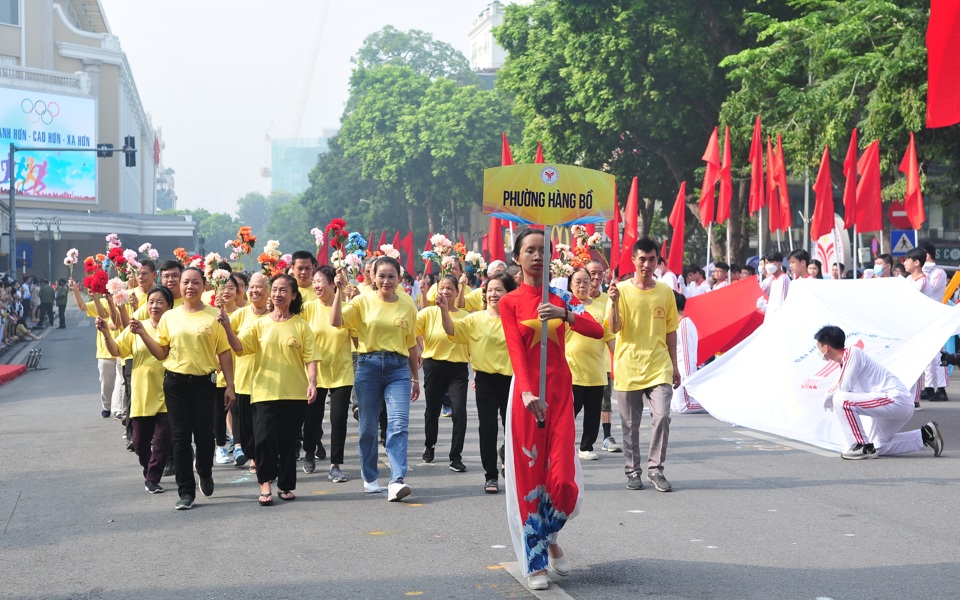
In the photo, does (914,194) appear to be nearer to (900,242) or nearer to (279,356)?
(900,242)

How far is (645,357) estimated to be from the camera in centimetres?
931

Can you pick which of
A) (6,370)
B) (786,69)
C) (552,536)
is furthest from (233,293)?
(786,69)

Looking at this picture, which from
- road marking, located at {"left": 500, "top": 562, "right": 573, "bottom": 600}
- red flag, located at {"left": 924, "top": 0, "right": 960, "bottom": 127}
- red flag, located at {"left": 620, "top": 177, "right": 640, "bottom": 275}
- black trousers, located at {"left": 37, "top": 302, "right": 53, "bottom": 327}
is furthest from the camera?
black trousers, located at {"left": 37, "top": 302, "right": 53, "bottom": 327}

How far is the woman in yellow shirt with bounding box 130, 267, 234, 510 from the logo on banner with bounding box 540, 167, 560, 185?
3283 millimetres

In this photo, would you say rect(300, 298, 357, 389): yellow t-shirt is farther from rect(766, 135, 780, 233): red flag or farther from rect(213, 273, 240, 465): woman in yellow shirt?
rect(766, 135, 780, 233): red flag

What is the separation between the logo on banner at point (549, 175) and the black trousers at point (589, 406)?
427 cm

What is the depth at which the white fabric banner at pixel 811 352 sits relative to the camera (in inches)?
479

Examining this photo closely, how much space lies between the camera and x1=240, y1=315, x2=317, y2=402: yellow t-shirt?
8.87 metres

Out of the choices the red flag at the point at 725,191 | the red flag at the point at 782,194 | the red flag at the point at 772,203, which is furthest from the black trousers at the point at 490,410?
the red flag at the point at 772,203

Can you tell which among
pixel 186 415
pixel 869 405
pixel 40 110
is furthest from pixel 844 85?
pixel 40 110

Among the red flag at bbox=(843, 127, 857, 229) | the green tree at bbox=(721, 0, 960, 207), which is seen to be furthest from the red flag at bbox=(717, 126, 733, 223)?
the red flag at bbox=(843, 127, 857, 229)

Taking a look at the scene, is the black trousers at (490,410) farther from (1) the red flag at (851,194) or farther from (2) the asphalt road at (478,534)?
(1) the red flag at (851,194)

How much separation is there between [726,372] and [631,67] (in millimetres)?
20456

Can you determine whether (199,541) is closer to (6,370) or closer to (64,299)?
(6,370)
